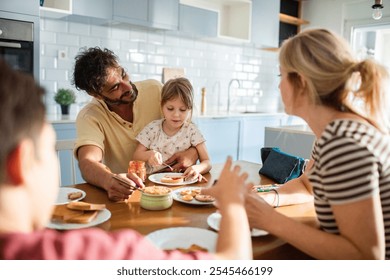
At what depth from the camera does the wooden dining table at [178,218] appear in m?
0.99

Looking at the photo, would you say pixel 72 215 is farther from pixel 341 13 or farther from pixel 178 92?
pixel 341 13

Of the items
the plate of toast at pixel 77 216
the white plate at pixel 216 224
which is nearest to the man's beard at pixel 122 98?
the plate of toast at pixel 77 216

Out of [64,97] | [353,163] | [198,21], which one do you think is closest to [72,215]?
[353,163]

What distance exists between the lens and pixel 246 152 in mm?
4332

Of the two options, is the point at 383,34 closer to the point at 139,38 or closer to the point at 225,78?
the point at 225,78

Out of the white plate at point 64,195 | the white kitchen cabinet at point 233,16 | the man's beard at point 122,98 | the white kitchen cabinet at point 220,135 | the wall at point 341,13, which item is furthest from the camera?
the wall at point 341,13

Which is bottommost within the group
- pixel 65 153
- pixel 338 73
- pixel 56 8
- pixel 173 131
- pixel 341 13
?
pixel 65 153

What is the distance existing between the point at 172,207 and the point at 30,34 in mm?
2007

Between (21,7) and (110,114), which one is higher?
(21,7)

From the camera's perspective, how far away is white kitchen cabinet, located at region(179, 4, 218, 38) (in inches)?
146

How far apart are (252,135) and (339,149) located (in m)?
3.45

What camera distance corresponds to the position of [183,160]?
6.01 ft

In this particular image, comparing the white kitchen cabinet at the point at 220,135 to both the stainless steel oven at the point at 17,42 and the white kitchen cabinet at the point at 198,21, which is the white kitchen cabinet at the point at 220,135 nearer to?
the white kitchen cabinet at the point at 198,21
